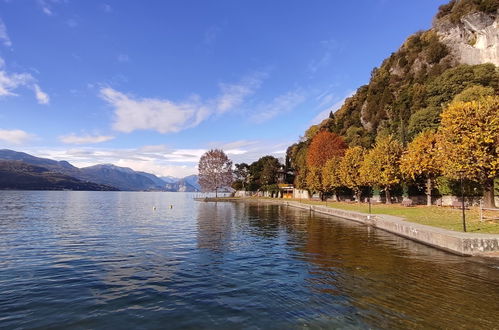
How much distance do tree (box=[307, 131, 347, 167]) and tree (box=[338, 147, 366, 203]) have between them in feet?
70.8

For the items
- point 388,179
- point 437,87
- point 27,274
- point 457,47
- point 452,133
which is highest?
point 457,47

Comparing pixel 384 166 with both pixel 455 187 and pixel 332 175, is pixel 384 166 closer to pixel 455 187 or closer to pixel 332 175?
pixel 455 187

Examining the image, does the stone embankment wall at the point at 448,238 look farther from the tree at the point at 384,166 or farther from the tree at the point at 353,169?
the tree at the point at 353,169

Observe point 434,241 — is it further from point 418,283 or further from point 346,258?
point 418,283

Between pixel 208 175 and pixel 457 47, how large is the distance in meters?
99.4

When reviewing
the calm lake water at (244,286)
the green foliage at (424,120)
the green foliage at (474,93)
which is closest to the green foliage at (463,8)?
the green foliage at (474,93)

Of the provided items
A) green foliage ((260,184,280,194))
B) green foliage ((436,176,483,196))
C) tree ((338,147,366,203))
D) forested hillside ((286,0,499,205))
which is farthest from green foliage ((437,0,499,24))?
green foliage ((260,184,280,194))

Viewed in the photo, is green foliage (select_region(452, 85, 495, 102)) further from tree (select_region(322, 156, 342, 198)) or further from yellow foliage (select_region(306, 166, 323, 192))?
yellow foliage (select_region(306, 166, 323, 192))

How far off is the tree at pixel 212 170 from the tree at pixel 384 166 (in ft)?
255

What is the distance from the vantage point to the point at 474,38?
9594 centimetres

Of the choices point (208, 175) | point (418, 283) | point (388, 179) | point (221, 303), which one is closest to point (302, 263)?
point (418, 283)

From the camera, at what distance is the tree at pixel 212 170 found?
126m

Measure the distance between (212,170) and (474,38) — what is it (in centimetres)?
10238

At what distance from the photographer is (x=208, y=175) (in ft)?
414
